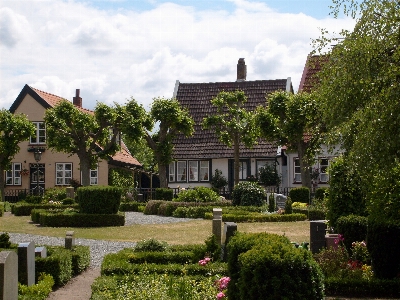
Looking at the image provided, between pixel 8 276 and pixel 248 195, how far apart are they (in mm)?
24692

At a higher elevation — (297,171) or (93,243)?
(297,171)

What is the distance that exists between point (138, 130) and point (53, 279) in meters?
26.2

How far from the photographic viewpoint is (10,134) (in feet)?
142

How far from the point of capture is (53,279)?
13977 millimetres

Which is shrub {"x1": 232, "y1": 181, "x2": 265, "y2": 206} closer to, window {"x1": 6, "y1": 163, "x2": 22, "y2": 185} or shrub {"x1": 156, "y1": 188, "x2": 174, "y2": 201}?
shrub {"x1": 156, "y1": 188, "x2": 174, "y2": 201}

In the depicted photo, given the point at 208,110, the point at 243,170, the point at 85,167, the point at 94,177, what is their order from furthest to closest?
the point at 94,177 < the point at 208,110 < the point at 243,170 < the point at 85,167

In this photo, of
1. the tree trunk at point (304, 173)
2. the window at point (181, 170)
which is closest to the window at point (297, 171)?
the tree trunk at point (304, 173)

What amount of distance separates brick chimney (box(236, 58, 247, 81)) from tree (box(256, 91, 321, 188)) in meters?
10.9

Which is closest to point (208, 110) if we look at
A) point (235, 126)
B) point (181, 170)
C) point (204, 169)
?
point (204, 169)

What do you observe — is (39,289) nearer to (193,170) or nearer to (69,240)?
(69,240)

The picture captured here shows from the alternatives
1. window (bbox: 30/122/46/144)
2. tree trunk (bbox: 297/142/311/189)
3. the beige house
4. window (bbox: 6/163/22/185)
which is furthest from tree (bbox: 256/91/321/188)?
window (bbox: 6/163/22/185)

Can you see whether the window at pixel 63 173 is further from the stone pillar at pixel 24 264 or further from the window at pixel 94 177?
the stone pillar at pixel 24 264

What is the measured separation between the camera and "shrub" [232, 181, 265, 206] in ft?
106

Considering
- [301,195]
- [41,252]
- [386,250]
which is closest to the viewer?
[386,250]
